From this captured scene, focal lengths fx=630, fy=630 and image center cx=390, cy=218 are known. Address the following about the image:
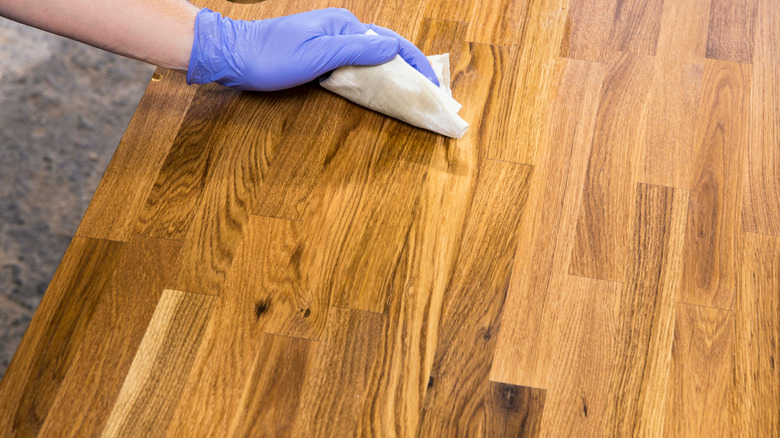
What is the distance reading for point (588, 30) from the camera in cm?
132

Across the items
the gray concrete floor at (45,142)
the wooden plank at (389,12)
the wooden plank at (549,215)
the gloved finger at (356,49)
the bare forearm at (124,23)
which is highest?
the bare forearm at (124,23)

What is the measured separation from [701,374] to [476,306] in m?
0.35

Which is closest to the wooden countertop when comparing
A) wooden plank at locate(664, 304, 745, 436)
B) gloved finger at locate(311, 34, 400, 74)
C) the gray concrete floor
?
wooden plank at locate(664, 304, 745, 436)

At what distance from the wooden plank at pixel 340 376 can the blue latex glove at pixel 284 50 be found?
1.55ft

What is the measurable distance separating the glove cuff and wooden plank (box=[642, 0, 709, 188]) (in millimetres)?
813

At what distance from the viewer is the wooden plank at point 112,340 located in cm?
96

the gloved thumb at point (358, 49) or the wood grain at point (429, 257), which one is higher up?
the gloved thumb at point (358, 49)

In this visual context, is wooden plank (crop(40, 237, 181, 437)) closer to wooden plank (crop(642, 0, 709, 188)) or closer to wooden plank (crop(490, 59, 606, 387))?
wooden plank (crop(490, 59, 606, 387))

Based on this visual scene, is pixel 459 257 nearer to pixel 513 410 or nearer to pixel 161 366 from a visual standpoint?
pixel 513 410

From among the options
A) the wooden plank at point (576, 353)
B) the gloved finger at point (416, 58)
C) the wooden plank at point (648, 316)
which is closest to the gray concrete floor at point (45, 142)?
the gloved finger at point (416, 58)

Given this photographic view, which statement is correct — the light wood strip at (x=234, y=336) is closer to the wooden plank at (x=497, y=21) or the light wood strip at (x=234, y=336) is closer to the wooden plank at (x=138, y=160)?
the wooden plank at (x=138, y=160)

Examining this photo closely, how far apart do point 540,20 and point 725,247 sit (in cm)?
61

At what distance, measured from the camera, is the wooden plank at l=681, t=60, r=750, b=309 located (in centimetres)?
102

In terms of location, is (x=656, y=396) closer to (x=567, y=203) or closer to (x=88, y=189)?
(x=567, y=203)
